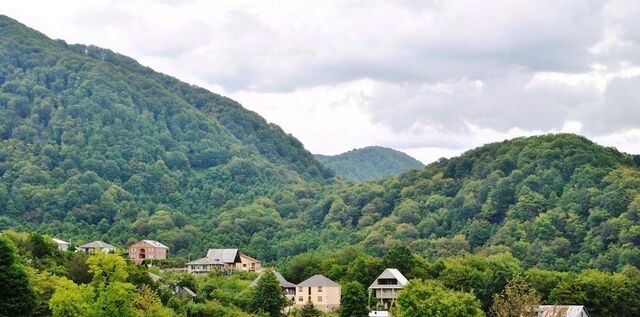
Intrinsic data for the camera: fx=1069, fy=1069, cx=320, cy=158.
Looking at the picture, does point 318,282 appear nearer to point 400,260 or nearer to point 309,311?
point 400,260

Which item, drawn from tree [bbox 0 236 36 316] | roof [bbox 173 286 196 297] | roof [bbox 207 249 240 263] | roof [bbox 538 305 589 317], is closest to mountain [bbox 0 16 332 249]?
roof [bbox 207 249 240 263]

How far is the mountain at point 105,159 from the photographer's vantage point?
13675 cm

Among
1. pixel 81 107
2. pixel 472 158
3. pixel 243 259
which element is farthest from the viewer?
pixel 81 107

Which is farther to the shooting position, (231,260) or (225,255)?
(225,255)

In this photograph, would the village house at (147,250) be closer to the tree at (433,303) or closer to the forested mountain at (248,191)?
the forested mountain at (248,191)

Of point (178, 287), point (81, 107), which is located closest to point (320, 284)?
point (178, 287)

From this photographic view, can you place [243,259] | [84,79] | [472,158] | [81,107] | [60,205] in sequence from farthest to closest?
[84,79], [81,107], [472,158], [60,205], [243,259]

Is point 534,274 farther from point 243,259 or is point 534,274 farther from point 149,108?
point 149,108

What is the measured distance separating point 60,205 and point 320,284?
61.9m

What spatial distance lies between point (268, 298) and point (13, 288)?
25.8 metres

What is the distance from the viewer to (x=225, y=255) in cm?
11462

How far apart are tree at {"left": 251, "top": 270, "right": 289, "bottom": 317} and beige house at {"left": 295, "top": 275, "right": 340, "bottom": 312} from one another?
292 inches

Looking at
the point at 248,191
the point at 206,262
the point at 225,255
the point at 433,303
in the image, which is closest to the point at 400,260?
the point at 206,262

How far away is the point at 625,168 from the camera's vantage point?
5143 inches
